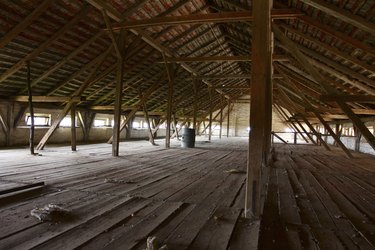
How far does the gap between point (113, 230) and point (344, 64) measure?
7.85 meters

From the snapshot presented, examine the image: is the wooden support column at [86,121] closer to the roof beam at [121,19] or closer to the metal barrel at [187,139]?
the metal barrel at [187,139]

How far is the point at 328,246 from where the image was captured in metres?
2.29

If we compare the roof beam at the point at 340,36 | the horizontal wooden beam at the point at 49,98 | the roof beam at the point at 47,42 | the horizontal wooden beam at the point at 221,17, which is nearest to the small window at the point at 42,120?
the horizontal wooden beam at the point at 49,98

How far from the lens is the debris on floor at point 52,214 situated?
2.58 m

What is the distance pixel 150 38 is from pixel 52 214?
269 inches

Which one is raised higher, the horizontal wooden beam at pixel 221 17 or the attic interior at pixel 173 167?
the horizontal wooden beam at pixel 221 17

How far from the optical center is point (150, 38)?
845 cm

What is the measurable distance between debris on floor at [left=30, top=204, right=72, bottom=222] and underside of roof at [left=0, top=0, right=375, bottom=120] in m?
4.60

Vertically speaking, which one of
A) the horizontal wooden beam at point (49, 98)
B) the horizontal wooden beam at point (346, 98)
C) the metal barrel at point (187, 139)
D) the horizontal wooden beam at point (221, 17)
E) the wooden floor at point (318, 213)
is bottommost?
the wooden floor at point (318, 213)

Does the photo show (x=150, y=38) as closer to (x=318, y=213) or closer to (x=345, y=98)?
(x=345, y=98)

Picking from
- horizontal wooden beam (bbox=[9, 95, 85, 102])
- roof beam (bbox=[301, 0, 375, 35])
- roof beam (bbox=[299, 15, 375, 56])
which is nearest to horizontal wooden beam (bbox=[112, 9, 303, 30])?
roof beam (bbox=[299, 15, 375, 56])

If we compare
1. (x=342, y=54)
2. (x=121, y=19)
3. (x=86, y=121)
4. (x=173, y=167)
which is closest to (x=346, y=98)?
(x=342, y=54)

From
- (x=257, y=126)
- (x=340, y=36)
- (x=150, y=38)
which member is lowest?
(x=257, y=126)

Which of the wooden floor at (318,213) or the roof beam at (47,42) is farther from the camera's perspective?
the roof beam at (47,42)
